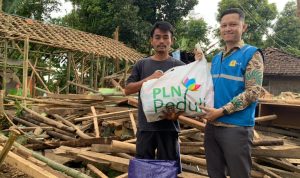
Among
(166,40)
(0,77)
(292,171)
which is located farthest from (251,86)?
(0,77)

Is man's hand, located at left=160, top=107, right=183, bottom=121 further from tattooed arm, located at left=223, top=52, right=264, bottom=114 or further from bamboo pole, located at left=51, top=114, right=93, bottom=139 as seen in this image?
bamboo pole, located at left=51, top=114, right=93, bottom=139

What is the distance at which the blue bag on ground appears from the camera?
2977mm

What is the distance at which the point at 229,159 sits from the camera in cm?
258

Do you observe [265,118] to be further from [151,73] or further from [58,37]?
[58,37]

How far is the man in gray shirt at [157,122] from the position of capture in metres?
3.06

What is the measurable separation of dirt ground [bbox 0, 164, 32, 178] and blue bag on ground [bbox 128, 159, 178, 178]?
1.75 metres

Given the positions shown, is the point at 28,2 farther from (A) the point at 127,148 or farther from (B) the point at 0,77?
(A) the point at 127,148

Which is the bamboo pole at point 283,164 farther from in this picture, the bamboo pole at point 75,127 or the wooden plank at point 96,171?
the bamboo pole at point 75,127

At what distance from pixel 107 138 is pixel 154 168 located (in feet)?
8.04

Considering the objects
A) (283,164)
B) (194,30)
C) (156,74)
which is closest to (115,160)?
(156,74)

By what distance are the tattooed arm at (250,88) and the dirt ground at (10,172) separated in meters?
2.75

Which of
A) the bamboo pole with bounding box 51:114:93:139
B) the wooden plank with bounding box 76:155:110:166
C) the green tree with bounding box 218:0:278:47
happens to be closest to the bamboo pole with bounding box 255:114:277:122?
the wooden plank with bounding box 76:155:110:166

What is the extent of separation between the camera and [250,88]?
8.22 feet

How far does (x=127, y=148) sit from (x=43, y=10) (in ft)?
71.0
